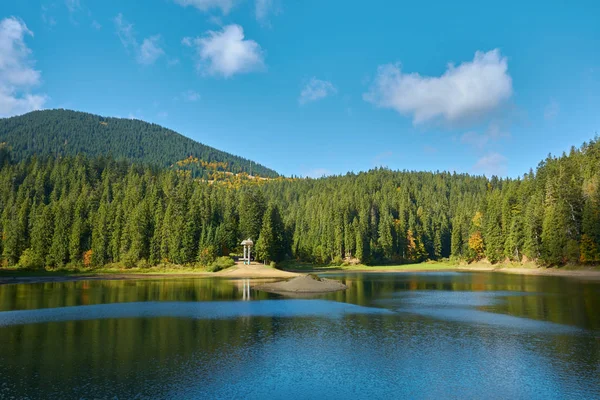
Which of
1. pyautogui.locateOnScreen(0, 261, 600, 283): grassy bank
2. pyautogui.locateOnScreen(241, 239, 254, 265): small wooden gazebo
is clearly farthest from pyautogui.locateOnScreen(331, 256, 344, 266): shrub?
pyautogui.locateOnScreen(241, 239, 254, 265): small wooden gazebo

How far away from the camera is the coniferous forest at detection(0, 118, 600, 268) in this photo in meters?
97.5

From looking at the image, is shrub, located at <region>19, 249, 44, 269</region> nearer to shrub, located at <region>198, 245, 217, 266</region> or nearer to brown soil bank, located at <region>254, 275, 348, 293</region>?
shrub, located at <region>198, 245, 217, 266</region>

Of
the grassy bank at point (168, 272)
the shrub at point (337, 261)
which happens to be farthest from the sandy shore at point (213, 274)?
the shrub at point (337, 261)

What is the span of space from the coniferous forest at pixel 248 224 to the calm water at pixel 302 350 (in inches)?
2263

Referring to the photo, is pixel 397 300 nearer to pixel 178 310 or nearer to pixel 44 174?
pixel 178 310

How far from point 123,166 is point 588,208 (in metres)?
156

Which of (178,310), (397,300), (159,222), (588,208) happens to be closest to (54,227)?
(159,222)

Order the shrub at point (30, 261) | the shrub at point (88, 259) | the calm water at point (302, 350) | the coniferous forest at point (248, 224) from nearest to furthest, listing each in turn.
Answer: the calm water at point (302, 350), the coniferous forest at point (248, 224), the shrub at point (30, 261), the shrub at point (88, 259)

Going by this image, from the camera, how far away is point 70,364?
74.1 feet

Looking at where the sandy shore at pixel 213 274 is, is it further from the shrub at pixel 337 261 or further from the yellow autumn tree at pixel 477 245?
the yellow autumn tree at pixel 477 245

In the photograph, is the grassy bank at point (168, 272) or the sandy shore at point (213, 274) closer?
the grassy bank at point (168, 272)

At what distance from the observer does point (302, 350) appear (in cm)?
2589

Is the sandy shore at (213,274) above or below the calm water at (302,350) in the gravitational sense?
above

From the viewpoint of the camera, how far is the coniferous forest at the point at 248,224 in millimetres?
97500
